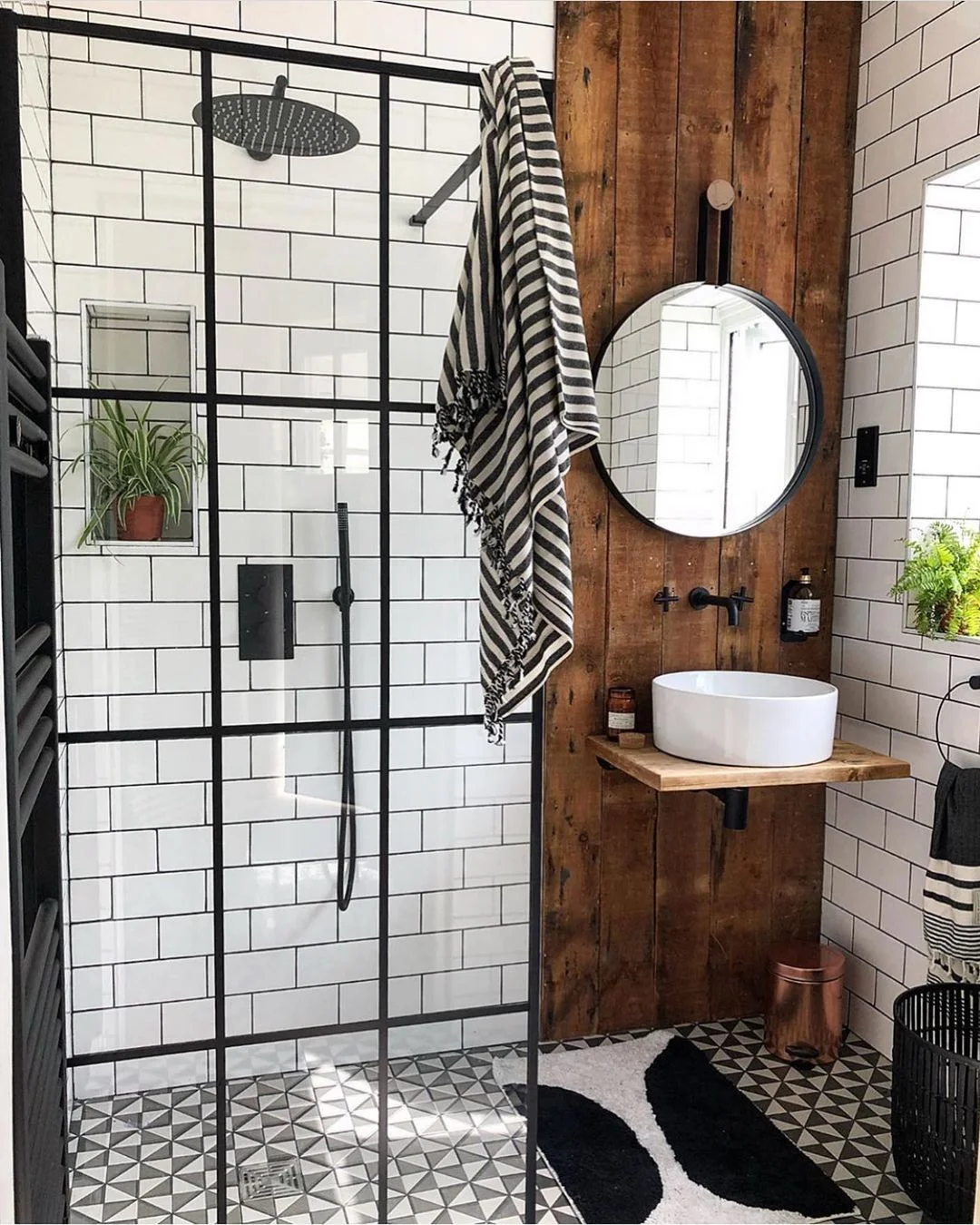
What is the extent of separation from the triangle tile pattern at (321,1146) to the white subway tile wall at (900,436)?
1.31m

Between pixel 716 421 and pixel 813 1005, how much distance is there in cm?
158

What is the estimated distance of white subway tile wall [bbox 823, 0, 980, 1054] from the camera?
2.49 meters

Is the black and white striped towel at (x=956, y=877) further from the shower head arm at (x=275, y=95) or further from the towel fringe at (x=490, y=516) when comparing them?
the shower head arm at (x=275, y=95)

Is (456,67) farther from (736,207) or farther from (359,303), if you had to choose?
(359,303)

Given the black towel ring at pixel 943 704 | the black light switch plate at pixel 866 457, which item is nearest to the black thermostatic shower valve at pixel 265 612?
the black towel ring at pixel 943 704

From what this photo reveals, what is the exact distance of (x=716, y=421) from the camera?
276 centimetres

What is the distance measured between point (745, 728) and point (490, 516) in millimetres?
1046

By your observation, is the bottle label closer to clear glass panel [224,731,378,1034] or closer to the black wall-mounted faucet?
the black wall-mounted faucet

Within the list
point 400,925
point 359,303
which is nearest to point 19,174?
point 359,303

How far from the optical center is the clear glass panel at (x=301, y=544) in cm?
165

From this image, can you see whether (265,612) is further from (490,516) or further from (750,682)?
(750,682)

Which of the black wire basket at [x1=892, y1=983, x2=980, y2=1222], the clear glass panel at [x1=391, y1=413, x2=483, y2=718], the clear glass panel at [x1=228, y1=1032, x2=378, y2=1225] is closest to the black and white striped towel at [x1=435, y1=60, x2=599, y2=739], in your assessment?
the clear glass panel at [x1=391, y1=413, x2=483, y2=718]

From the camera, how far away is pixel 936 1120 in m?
1.98


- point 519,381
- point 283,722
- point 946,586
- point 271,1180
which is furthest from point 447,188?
point 271,1180
